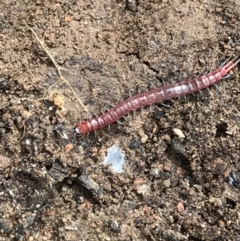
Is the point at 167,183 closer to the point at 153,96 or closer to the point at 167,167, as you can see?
the point at 167,167

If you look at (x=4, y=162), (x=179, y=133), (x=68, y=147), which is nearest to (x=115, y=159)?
(x=68, y=147)

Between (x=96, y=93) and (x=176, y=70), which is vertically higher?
(x=176, y=70)

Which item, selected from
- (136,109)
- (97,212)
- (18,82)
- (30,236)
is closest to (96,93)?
(136,109)

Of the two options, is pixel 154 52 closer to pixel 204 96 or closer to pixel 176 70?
pixel 176 70

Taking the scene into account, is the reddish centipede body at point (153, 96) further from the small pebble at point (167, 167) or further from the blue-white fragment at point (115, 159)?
the small pebble at point (167, 167)

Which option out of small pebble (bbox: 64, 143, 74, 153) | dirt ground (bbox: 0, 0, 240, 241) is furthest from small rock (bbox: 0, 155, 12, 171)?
small pebble (bbox: 64, 143, 74, 153)

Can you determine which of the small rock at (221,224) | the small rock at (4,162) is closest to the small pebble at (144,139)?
the small rock at (221,224)
